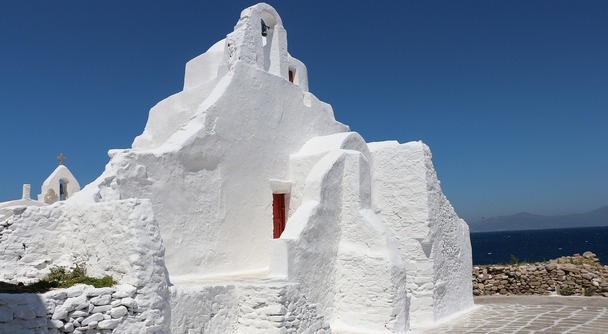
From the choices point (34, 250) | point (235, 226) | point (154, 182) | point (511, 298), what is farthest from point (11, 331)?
point (511, 298)

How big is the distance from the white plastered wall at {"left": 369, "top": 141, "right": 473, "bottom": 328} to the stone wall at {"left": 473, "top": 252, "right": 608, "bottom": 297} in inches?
176

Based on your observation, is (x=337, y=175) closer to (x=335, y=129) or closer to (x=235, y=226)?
(x=235, y=226)

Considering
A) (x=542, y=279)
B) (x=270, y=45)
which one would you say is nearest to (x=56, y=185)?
(x=270, y=45)

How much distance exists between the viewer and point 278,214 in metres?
12.0

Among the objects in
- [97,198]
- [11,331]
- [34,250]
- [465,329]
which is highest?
[97,198]

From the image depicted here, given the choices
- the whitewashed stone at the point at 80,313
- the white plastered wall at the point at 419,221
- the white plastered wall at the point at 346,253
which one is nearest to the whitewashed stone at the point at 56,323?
the whitewashed stone at the point at 80,313

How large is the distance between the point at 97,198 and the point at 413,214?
23.6ft

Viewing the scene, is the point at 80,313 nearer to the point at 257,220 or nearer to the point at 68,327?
the point at 68,327

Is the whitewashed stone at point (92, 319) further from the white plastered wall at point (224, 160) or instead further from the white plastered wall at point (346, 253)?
the white plastered wall at point (346, 253)

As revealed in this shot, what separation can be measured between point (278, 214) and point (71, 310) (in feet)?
20.9

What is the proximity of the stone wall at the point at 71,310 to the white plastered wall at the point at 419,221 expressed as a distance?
291 inches

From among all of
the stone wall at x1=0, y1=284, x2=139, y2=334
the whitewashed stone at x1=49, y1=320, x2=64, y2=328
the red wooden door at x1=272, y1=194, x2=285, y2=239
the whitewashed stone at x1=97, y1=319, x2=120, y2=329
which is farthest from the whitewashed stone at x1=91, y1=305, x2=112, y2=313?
the red wooden door at x1=272, y1=194, x2=285, y2=239

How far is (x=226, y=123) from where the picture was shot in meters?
10.8

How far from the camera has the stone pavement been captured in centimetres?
1072
